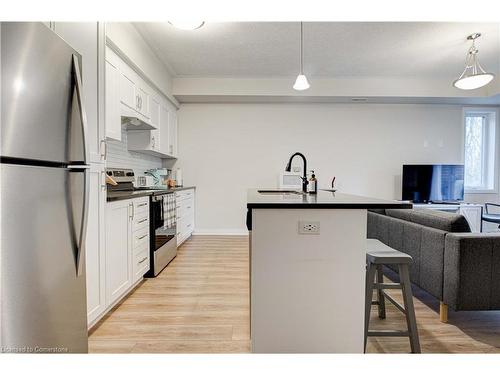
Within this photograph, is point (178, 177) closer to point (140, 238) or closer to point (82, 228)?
point (140, 238)

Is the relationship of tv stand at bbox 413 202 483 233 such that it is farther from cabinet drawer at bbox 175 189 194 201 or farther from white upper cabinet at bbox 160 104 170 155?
white upper cabinet at bbox 160 104 170 155

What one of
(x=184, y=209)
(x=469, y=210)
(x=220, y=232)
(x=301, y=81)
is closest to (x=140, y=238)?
(x=184, y=209)

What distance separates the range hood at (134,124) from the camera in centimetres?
359

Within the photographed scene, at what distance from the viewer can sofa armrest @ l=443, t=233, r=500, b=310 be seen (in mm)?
1996

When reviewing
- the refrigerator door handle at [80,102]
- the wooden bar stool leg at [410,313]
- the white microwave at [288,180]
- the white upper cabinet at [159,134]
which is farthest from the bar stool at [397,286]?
the white microwave at [288,180]

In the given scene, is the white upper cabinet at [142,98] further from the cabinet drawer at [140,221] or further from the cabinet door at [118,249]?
the cabinet door at [118,249]

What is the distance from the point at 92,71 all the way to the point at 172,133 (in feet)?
11.1

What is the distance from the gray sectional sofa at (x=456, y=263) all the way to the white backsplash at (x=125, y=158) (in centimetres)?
335

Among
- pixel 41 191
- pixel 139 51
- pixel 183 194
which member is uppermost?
pixel 139 51

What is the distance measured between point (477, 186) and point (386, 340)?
18.7 ft

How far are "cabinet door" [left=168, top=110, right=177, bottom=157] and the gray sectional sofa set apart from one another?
161 inches

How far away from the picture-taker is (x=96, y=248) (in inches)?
80.2
